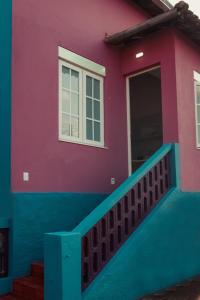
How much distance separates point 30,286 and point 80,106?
11.3 feet

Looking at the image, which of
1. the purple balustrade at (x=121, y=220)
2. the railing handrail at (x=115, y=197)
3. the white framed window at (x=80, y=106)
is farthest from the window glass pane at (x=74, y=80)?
the purple balustrade at (x=121, y=220)

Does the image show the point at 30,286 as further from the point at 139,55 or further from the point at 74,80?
the point at 139,55

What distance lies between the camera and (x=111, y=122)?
7.77m

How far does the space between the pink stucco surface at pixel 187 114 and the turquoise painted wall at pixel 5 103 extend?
311cm

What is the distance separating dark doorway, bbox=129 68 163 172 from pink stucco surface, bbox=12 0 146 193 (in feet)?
8.35

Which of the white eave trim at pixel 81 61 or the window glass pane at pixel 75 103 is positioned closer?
the white eave trim at pixel 81 61

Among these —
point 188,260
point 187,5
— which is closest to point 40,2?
point 187,5

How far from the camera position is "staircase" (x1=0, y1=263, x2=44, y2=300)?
4996 mm

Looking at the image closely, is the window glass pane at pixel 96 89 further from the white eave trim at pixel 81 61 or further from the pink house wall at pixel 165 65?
the pink house wall at pixel 165 65

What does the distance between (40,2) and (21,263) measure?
4472 millimetres

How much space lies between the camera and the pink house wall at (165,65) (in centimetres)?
698

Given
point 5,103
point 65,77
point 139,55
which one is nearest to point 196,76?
point 139,55

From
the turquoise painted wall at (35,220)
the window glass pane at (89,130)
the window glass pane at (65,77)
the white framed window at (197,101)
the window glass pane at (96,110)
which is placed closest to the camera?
the turquoise painted wall at (35,220)

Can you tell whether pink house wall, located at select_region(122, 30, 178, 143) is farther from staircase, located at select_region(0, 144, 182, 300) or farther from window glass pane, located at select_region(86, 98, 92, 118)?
window glass pane, located at select_region(86, 98, 92, 118)
